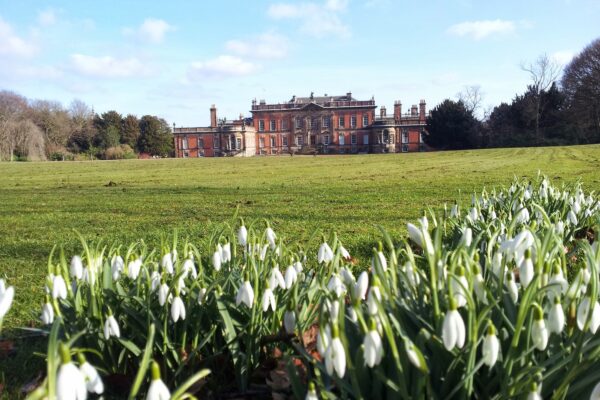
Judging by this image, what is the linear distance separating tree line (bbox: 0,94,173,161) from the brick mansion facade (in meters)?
5.00

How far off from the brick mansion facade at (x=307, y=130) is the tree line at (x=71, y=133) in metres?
5.00

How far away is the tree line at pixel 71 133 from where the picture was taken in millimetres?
55625

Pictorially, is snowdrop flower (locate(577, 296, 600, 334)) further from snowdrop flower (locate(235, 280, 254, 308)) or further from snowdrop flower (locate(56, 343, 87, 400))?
snowdrop flower (locate(56, 343, 87, 400))

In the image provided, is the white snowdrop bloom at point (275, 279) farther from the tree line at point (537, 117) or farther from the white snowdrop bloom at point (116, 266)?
the tree line at point (537, 117)

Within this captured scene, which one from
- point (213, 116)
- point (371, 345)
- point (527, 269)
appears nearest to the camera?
point (371, 345)

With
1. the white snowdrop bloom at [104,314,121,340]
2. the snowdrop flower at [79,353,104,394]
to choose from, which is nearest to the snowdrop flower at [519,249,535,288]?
the snowdrop flower at [79,353,104,394]

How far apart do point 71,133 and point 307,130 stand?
34797 millimetres

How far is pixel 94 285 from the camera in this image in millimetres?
2404

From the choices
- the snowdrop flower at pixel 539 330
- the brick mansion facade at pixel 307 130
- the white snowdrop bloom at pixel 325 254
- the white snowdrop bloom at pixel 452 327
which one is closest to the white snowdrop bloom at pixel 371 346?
the white snowdrop bloom at pixel 452 327

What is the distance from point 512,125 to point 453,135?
667 centimetres

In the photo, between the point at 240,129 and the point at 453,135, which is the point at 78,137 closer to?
the point at 240,129

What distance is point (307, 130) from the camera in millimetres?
81062

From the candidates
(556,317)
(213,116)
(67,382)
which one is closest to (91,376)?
(67,382)

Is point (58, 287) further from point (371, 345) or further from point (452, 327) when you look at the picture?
point (452, 327)
